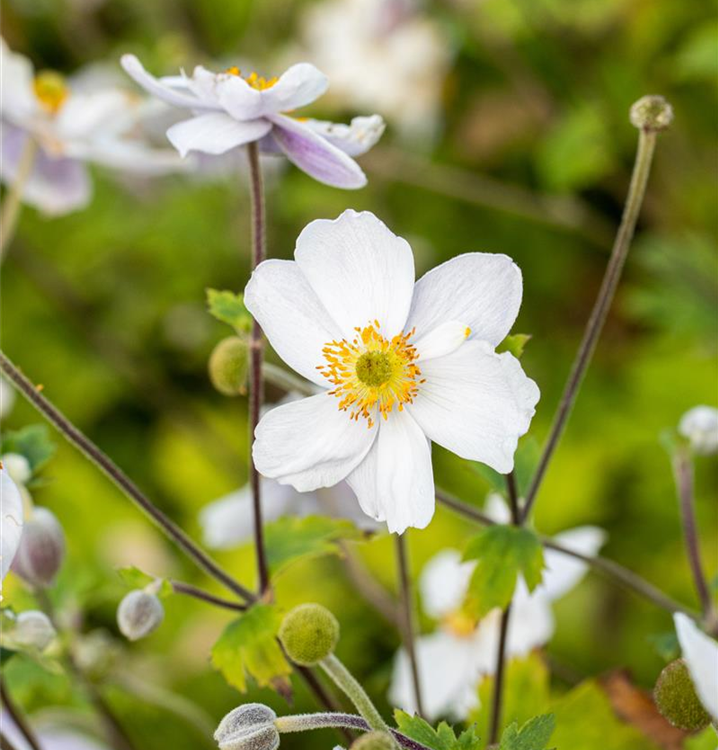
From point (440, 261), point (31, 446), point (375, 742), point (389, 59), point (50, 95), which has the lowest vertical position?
point (375, 742)

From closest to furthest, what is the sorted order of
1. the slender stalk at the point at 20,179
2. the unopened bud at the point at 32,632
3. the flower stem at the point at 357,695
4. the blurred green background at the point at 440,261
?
the flower stem at the point at 357,695 → the unopened bud at the point at 32,632 → the slender stalk at the point at 20,179 → the blurred green background at the point at 440,261

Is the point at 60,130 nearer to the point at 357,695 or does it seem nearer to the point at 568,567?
the point at 568,567

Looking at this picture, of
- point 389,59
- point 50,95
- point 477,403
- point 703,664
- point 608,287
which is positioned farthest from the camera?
point 389,59

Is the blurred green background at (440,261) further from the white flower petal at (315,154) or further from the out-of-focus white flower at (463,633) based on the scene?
the white flower petal at (315,154)

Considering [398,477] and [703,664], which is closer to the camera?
[703,664]

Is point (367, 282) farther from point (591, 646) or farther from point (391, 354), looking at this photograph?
point (591, 646)

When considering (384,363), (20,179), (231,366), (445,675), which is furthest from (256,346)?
(445,675)

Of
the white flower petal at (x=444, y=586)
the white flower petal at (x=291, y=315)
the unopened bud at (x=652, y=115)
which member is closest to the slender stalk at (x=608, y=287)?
the unopened bud at (x=652, y=115)

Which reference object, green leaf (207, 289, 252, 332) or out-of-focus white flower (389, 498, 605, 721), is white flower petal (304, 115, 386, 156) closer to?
green leaf (207, 289, 252, 332)
